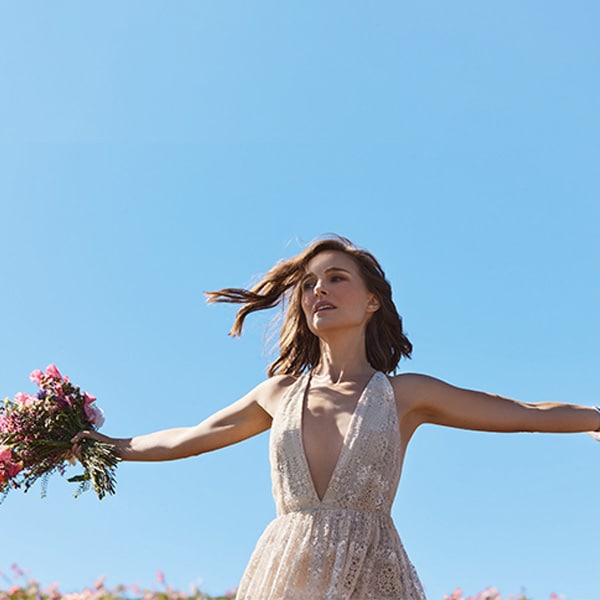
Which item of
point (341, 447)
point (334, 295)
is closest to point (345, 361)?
point (334, 295)

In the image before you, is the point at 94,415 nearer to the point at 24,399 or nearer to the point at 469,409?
the point at 24,399

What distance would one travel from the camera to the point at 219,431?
13.9 ft

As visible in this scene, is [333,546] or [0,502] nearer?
[333,546]

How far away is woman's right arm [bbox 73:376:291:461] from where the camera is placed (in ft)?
13.7

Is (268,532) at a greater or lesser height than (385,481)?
lesser

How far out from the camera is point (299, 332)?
4.43m

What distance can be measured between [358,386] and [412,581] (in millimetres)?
831

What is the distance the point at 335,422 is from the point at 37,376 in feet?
5.26

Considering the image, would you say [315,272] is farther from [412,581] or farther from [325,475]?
[412,581]

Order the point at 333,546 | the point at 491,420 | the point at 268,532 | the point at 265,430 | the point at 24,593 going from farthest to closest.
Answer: the point at 24,593, the point at 265,430, the point at 491,420, the point at 268,532, the point at 333,546

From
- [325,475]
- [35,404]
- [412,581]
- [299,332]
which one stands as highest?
[299,332]

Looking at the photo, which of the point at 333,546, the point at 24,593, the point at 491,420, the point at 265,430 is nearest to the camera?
the point at 333,546

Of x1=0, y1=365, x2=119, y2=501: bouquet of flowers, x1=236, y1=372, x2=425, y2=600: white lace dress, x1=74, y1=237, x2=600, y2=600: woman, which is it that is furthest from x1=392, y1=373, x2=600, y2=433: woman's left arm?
x1=0, y1=365, x2=119, y2=501: bouquet of flowers

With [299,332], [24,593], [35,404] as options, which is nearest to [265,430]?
[299,332]
